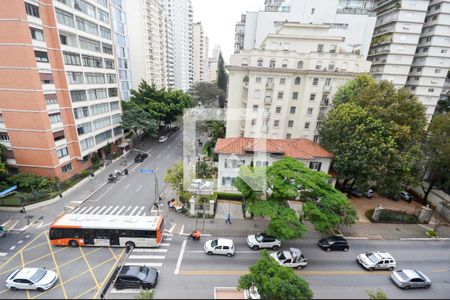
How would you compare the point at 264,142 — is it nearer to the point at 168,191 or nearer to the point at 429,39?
the point at 168,191

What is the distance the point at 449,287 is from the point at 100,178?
47807mm

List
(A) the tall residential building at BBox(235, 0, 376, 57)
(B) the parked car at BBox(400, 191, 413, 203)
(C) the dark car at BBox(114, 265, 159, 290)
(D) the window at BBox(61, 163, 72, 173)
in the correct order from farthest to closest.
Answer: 1. (A) the tall residential building at BBox(235, 0, 376, 57)
2. (B) the parked car at BBox(400, 191, 413, 203)
3. (D) the window at BBox(61, 163, 72, 173)
4. (C) the dark car at BBox(114, 265, 159, 290)

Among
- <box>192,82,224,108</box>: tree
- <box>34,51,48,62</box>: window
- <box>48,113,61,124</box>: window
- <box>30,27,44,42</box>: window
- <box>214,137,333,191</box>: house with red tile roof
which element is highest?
<box>30,27,44,42</box>: window

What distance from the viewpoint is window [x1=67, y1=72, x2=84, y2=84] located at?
34.0 m

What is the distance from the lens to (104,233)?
21.9 m

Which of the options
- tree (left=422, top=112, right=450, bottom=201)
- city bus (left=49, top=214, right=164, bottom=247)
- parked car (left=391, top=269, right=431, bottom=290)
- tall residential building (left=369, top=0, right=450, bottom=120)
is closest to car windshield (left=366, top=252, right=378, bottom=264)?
parked car (left=391, top=269, right=431, bottom=290)

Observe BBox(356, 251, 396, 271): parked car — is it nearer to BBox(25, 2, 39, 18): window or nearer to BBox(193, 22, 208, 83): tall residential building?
BBox(25, 2, 39, 18): window

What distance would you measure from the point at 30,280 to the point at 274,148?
1168 inches

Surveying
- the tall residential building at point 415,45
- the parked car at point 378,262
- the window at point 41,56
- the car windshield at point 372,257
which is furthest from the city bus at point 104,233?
the tall residential building at point 415,45

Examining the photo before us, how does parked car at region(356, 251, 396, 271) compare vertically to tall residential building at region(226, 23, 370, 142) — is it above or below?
below

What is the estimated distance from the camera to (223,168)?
32406 millimetres

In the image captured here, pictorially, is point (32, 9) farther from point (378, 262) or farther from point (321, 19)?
point (321, 19)

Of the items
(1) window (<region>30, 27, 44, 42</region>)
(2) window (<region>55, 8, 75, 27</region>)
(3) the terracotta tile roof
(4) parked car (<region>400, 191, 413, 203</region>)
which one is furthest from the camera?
(4) parked car (<region>400, 191, 413, 203</region>)

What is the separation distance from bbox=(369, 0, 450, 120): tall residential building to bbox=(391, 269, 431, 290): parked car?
5182 cm
